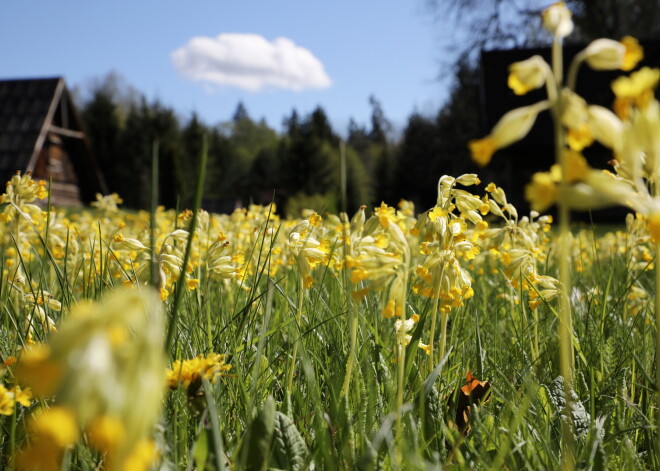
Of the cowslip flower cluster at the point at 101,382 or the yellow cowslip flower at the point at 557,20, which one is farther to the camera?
the yellow cowslip flower at the point at 557,20

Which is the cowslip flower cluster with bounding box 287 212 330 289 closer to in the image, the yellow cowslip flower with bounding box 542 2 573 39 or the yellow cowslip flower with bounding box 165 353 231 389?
the yellow cowslip flower with bounding box 165 353 231 389

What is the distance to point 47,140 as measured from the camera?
78.4ft

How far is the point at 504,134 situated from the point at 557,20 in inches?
8.4

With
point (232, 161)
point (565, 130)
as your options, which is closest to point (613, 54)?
point (565, 130)

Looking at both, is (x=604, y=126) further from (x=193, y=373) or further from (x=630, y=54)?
(x=193, y=373)

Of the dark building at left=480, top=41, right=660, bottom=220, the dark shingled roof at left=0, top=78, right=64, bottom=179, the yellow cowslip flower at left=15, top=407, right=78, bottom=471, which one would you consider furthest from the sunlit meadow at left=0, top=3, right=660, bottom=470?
the dark shingled roof at left=0, top=78, right=64, bottom=179

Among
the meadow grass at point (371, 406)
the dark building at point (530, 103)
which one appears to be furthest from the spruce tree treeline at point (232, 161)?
the meadow grass at point (371, 406)

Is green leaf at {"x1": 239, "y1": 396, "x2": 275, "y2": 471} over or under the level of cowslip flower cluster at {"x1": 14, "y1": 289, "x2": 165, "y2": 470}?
under

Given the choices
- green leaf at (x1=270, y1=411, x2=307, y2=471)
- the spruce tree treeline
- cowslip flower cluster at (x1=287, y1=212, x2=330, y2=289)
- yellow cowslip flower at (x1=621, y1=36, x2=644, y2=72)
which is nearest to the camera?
yellow cowslip flower at (x1=621, y1=36, x2=644, y2=72)

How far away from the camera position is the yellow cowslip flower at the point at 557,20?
947mm

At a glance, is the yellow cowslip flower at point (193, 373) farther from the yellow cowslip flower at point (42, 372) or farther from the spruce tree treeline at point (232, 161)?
the spruce tree treeline at point (232, 161)

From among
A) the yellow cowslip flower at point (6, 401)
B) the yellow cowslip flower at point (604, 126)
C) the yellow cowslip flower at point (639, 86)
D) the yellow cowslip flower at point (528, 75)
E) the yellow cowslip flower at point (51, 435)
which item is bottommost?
the yellow cowslip flower at point (6, 401)

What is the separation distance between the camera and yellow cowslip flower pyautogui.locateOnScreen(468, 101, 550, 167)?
2.85 feet

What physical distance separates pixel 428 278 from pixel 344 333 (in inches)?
18.6
